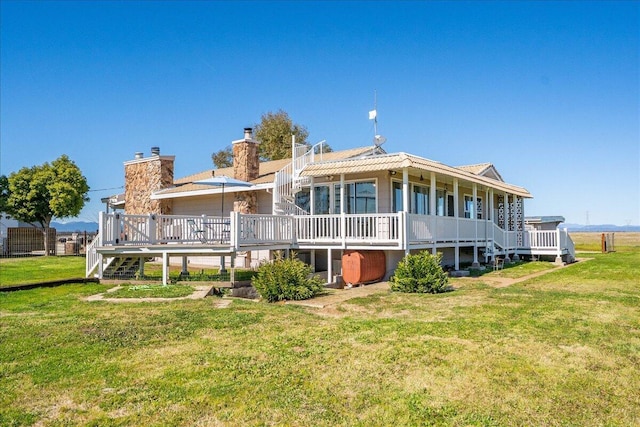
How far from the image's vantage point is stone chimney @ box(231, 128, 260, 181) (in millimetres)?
19344

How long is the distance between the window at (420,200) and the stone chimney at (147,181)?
35.6ft

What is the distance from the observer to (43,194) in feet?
95.7

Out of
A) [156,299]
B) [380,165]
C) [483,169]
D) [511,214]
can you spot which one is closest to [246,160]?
[380,165]

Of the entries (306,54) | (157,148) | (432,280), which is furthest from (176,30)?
(432,280)

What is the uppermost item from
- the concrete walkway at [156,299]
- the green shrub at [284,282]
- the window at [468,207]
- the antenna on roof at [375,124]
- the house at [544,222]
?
the antenna on roof at [375,124]

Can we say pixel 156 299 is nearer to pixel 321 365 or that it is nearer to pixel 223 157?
pixel 321 365

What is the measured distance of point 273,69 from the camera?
89.4 feet

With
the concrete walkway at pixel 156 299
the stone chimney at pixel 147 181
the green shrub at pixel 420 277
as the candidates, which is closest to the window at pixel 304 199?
the green shrub at pixel 420 277

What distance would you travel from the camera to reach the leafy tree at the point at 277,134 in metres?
41.5

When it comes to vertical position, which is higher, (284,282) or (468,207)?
(468,207)

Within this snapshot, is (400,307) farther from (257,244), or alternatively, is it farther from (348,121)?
(348,121)

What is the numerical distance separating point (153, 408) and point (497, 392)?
10.5 feet

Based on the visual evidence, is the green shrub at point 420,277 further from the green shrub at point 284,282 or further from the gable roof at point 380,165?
the gable roof at point 380,165

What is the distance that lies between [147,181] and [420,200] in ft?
40.0
